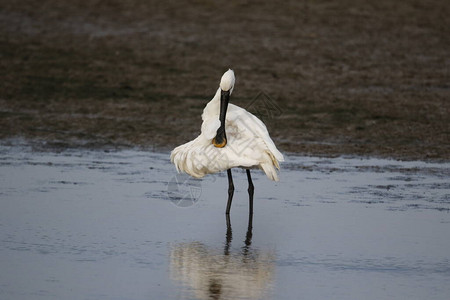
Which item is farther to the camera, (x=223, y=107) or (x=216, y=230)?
(x=223, y=107)

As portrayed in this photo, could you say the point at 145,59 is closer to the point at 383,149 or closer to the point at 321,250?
the point at 383,149

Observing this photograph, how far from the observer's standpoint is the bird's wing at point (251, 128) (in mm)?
9336

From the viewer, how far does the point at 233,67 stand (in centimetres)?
1839

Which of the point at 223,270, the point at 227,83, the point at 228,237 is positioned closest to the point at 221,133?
the point at 227,83

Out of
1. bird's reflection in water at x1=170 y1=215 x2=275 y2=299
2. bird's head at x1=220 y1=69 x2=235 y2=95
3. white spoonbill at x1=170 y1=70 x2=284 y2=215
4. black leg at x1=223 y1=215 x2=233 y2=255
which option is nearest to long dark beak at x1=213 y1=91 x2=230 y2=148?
white spoonbill at x1=170 y1=70 x2=284 y2=215

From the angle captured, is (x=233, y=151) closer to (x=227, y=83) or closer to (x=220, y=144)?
(x=220, y=144)

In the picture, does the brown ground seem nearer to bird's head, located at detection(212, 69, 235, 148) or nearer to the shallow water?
the shallow water

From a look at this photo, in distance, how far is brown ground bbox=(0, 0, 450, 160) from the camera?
46.7 ft

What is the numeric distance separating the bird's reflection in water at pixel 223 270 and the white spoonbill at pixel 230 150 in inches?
34.3

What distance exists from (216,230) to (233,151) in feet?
2.50

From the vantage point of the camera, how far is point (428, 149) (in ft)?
43.4

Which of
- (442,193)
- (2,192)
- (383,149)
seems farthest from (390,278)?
(383,149)

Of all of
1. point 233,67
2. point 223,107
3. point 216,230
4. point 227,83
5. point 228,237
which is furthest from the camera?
point 233,67

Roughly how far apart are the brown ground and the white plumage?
11.7 feet
